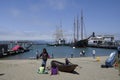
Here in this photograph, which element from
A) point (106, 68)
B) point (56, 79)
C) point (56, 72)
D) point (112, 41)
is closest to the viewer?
point (56, 79)

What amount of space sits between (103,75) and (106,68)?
4.59 meters

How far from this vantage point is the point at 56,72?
20828mm

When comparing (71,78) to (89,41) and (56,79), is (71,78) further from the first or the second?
(89,41)

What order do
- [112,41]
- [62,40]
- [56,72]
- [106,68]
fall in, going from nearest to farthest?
[56,72] → [106,68] → [112,41] → [62,40]

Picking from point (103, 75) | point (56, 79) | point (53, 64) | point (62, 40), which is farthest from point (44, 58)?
point (62, 40)

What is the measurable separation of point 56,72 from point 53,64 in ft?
2.60

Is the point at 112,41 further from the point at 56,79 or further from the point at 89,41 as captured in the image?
the point at 56,79

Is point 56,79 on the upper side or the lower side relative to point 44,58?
lower

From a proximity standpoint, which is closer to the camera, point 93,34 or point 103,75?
point 103,75

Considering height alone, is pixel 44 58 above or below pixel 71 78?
above

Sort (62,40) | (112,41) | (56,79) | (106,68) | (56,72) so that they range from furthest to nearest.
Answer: (62,40) → (112,41) → (106,68) → (56,72) → (56,79)

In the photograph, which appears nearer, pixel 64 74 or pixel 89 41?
pixel 64 74

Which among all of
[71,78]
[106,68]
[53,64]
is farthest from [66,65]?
[106,68]

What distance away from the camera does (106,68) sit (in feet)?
84.6
